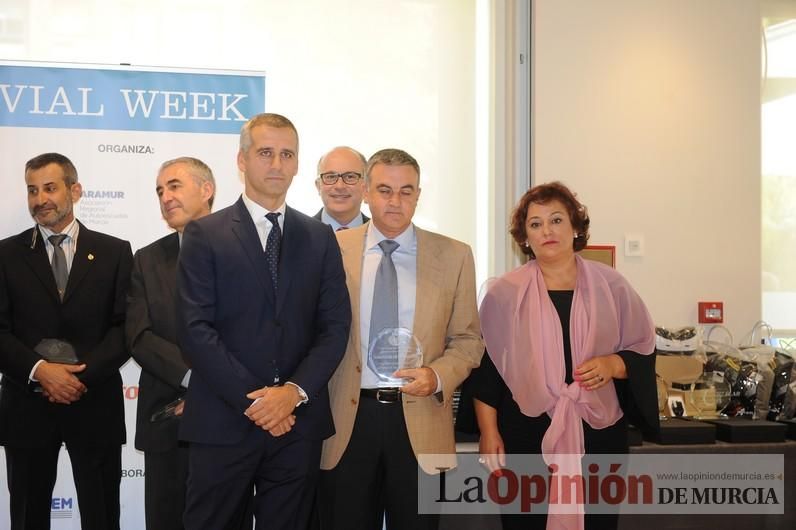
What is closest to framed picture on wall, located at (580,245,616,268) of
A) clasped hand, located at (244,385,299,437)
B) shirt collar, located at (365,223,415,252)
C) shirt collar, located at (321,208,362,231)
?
shirt collar, located at (321,208,362,231)

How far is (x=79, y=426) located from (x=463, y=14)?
10.9 ft

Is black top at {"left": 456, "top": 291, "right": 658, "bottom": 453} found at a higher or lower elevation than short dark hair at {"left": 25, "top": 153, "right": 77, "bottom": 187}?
lower

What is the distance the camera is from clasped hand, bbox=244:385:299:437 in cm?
224

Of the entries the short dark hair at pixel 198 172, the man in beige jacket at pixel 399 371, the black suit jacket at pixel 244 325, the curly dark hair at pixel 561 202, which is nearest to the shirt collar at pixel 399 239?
the man in beige jacket at pixel 399 371

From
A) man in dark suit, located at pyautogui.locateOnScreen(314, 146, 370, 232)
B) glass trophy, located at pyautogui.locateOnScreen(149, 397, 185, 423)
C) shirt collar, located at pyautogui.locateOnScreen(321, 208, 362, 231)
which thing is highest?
man in dark suit, located at pyautogui.locateOnScreen(314, 146, 370, 232)

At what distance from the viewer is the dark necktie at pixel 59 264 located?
10.3ft

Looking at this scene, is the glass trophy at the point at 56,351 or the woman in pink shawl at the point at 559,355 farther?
the glass trophy at the point at 56,351

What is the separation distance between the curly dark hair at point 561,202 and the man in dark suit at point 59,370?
177cm

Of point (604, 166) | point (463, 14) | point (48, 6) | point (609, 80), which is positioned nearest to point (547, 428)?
point (604, 166)

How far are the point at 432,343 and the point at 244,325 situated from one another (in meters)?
0.70

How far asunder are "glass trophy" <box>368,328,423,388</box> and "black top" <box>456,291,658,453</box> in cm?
36

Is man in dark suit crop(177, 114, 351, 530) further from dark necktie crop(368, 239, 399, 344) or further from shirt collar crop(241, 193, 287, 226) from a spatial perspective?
dark necktie crop(368, 239, 399, 344)

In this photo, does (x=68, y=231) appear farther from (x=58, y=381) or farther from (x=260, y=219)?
(x=260, y=219)

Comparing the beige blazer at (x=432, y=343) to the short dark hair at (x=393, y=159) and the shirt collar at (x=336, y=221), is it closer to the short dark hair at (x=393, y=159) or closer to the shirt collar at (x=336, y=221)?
the short dark hair at (x=393, y=159)
